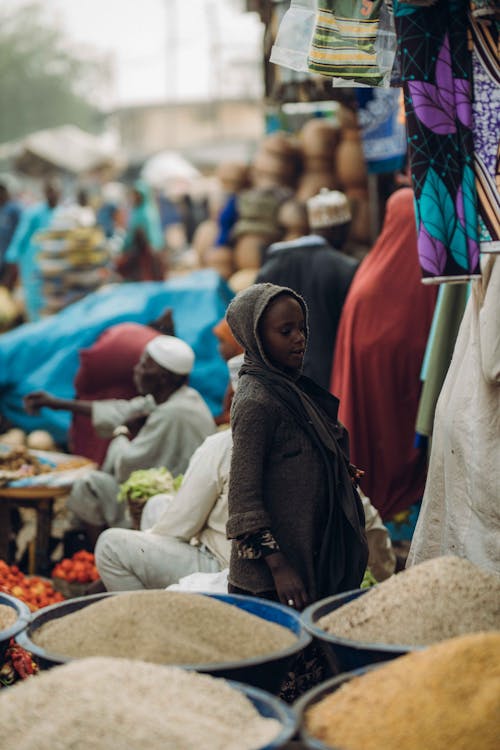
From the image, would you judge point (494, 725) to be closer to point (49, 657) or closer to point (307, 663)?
point (49, 657)

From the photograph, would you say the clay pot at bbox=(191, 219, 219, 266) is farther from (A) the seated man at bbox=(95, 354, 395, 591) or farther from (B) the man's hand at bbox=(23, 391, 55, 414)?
(A) the seated man at bbox=(95, 354, 395, 591)

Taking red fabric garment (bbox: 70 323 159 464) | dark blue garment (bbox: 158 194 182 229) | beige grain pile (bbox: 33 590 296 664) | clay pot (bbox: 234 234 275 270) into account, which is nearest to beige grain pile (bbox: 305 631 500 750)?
beige grain pile (bbox: 33 590 296 664)

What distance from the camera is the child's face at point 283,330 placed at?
354 centimetres

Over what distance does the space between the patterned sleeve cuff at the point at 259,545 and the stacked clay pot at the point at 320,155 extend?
608 centimetres

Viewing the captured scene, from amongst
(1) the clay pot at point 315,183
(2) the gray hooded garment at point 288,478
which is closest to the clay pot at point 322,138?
(1) the clay pot at point 315,183

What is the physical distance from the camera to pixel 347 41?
367 centimetres

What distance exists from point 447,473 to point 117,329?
3.86 m

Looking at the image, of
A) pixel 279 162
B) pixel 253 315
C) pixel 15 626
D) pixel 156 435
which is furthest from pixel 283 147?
pixel 15 626

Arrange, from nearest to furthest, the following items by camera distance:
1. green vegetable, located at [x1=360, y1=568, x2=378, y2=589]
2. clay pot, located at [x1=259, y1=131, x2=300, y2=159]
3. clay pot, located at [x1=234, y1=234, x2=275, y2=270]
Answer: green vegetable, located at [x1=360, y1=568, x2=378, y2=589] < clay pot, located at [x1=259, y1=131, x2=300, y2=159] < clay pot, located at [x1=234, y1=234, x2=275, y2=270]

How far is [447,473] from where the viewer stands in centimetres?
415

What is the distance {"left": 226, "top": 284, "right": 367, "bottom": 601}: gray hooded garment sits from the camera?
345 cm

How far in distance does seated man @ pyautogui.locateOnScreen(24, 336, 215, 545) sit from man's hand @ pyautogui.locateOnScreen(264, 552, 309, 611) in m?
2.48

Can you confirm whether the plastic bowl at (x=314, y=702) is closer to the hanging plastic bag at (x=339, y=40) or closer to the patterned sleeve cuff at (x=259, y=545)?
the patterned sleeve cuff at (x=259, y=545)

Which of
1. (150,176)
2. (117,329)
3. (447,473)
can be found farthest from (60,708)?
(150,176)
